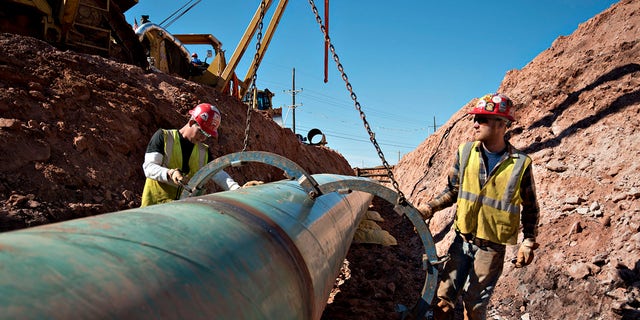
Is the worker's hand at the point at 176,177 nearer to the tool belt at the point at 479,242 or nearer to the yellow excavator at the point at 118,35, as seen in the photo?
the tool belt at the point at 479,242

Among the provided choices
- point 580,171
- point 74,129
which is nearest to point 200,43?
point 74,129

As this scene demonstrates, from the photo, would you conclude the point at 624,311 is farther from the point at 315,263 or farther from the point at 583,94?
the point at 583,94

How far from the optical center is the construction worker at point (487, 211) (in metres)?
3.27

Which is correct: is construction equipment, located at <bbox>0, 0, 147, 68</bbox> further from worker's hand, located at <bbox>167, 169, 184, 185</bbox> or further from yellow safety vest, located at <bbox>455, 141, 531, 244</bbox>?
yellow safety vest, located at <bbox>455, 141, 531, 244</bbox>

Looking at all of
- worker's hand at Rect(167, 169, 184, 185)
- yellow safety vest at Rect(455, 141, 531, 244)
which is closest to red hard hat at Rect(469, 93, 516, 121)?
yellow safety vest at Rect(455, 141, 531, 244)

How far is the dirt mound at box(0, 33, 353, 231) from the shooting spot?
17.9 ft

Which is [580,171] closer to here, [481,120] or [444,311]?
[481,120]

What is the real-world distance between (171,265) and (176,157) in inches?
114

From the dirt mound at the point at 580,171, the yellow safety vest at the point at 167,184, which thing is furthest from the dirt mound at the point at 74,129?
the dirt mound at the point at 580,171

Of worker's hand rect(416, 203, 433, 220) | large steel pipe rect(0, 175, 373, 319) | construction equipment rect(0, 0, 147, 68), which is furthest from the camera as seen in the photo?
construction equipment rect(0, 0, 147, 68)

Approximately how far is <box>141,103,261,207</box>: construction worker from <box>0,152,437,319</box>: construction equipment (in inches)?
63.0

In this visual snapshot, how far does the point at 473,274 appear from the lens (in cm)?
334

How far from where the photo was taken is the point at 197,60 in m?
14.7

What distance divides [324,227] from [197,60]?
1298 cm
